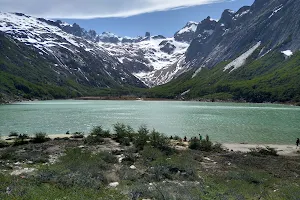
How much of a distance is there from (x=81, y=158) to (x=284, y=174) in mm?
18409

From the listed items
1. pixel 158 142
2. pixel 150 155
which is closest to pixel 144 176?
pixel 150 155

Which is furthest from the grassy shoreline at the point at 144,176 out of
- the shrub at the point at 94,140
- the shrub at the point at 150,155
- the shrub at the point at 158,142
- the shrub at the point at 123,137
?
the shrub at the point at 94,140

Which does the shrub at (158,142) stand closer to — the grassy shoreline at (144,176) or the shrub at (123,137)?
the grassy shoreline at (144,176)

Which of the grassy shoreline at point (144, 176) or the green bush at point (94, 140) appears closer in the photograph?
the grassy shoreline at point (144, 176)

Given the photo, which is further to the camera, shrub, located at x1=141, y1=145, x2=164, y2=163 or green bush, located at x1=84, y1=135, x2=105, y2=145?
green bush, located at x1=84, y1=135, x2=105, y2=145

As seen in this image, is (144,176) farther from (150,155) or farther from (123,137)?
(123,137)

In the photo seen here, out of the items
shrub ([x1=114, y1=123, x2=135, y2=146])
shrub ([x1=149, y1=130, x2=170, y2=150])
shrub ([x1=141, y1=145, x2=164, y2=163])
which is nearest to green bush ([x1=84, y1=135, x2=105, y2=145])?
shrub ([x1=114, y1=123, x2=135, y2=146])

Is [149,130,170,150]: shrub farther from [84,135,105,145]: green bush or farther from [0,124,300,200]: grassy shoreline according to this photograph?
[84,135,105,145]: green bush

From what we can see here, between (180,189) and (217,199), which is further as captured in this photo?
(180,189)

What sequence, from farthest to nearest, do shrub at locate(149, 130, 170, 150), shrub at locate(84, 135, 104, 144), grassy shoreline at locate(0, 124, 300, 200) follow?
shrub at locate(84, 135, 104, 144) < shrub at locate(149, 130, 170, 150) < grassy shoreline at locate(0, 124, 300, 200)

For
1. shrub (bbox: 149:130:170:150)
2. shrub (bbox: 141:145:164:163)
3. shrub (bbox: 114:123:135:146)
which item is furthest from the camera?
shrub (bbox: 114:123:135:146)

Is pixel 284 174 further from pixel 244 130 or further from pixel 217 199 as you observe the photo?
pixel 244 130

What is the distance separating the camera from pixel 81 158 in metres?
29.0

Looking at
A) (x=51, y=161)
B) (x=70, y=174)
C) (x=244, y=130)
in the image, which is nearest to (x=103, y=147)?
(x=51, y=161)
